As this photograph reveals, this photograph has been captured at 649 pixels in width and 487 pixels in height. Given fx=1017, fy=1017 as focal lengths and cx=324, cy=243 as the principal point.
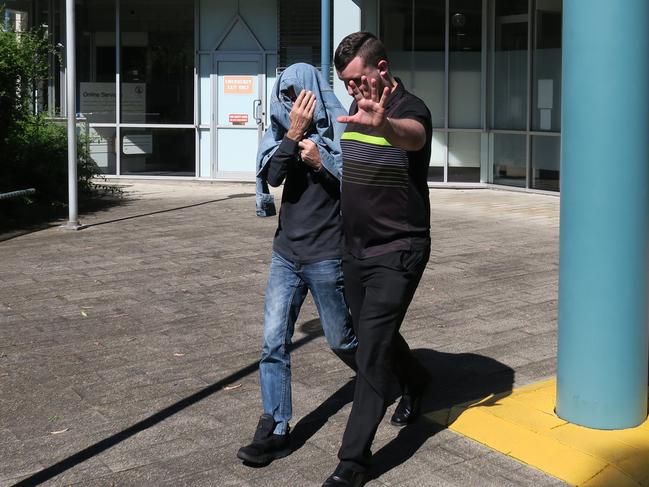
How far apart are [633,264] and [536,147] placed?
11057 mm

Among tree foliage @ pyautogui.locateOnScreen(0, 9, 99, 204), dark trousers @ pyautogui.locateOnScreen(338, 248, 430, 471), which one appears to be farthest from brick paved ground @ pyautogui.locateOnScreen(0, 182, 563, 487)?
tree foliage @ pyautogui.locateOnScreen(0, 9, 99, 204)

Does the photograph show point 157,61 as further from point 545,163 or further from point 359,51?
point 359,51

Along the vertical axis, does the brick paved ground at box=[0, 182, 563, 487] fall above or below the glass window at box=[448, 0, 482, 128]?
below

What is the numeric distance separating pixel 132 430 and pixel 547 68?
11743 millimetres

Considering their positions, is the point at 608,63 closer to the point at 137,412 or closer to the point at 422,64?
the point at 137,412

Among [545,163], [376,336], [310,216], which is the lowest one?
[376,336]

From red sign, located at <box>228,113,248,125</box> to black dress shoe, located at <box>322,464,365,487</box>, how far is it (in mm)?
14093

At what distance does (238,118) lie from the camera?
18094 mm

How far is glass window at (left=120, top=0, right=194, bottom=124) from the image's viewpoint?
1827 centimetres

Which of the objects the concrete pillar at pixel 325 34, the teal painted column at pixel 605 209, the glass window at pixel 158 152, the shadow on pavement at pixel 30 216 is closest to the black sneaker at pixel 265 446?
the teal painted column at pixel 605 209

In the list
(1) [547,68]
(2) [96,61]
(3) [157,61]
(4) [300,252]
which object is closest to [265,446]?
(4) [300,252]

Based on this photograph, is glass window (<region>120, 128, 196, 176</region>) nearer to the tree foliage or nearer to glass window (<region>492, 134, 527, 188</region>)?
the tree foliage

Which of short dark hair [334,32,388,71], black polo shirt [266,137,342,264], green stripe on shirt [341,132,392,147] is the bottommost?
black polo shirt [266,137,342,264]

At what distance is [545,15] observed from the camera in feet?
51.0
